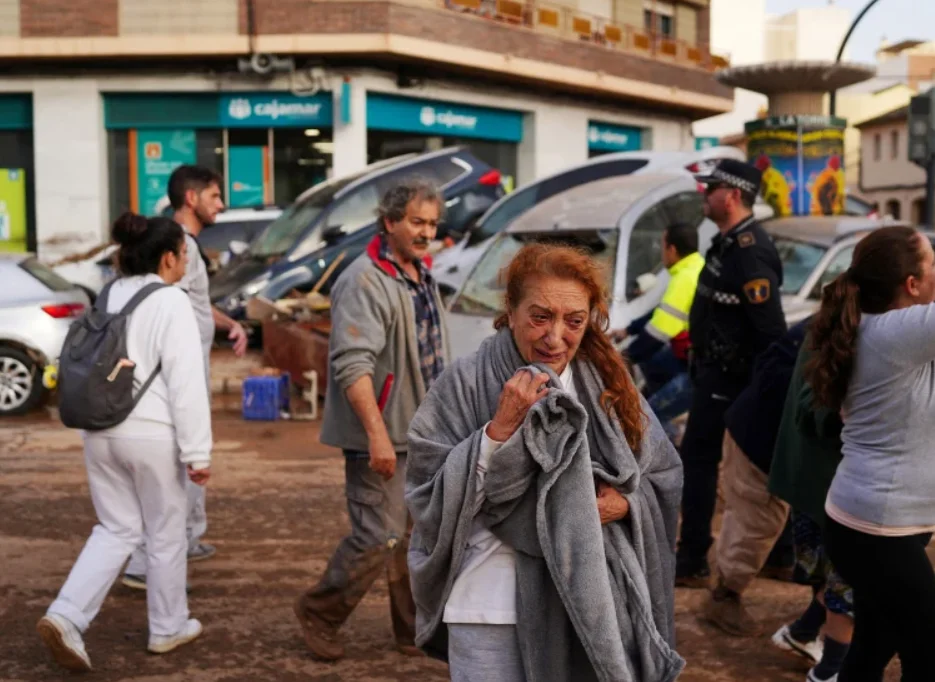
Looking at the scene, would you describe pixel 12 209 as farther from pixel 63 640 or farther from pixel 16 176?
pixel 63 640

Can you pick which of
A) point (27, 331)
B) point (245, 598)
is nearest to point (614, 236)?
point (245, 598)

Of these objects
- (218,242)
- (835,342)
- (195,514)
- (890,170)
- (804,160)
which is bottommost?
(195,514)

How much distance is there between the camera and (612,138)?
31266 millimetres

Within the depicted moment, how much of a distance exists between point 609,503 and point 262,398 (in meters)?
9.07

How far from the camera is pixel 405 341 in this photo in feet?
16.7

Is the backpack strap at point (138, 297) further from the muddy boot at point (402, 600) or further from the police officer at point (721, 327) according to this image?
the police officer at point (721, 327)

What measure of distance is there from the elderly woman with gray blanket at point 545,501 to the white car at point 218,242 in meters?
14.8

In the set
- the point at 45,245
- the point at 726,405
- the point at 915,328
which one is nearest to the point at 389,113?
the point at 45,245

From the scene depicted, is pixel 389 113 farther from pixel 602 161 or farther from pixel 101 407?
pixel 101 407

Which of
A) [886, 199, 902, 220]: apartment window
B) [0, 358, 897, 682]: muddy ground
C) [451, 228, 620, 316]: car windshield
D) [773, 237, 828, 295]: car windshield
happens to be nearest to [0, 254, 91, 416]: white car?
[0, 358, 897, 682]: muddy ground

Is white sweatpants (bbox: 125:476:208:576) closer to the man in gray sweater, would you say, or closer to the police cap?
the man in gray sweater

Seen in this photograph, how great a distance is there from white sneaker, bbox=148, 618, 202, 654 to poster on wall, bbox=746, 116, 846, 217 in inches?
383

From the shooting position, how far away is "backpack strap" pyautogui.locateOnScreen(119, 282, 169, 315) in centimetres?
517

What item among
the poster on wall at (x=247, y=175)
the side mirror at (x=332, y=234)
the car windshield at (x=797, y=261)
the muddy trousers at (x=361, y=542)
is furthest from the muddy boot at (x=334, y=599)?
the poster on wall at (x=247, y=175)
